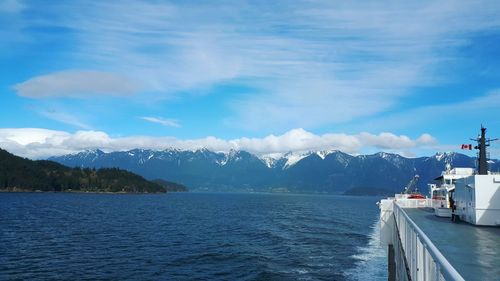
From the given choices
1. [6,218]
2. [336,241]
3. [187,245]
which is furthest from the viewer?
[6,218]

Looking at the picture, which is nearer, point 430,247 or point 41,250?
point 430,247

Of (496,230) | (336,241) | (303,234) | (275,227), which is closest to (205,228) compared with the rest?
(275,227)

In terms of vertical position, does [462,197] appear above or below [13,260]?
above

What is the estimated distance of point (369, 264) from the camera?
4391 cm

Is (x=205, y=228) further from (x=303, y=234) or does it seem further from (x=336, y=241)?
(x=336, y=241)

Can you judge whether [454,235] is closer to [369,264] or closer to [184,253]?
[369,264]

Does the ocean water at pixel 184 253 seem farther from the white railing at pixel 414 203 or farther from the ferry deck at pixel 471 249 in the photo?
the ferry deck at pixel 471 249

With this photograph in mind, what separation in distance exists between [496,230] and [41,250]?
144 feet

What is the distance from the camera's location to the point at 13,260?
40.5 meters

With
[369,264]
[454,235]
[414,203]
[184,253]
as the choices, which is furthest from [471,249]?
[184,253]

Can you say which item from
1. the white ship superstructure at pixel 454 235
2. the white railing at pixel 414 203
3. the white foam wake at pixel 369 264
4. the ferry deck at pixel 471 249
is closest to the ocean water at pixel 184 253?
the white foam wake at pixel 369 264

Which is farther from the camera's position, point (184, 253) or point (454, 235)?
point (184, 253)

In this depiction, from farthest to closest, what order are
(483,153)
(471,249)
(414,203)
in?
(414,203) → (483,153) → (471,249)

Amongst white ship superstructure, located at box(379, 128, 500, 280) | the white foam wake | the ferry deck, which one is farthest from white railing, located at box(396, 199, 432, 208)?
the ferry deck
